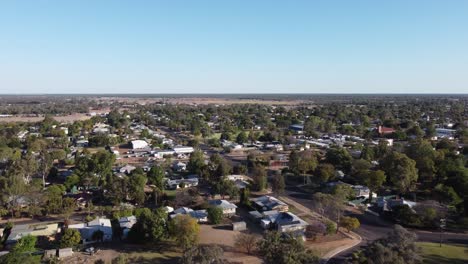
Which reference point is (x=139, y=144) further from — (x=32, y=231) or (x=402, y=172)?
(x=402, y=172)

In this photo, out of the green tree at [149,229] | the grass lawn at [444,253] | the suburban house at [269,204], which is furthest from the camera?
the suburban house at [269,204]

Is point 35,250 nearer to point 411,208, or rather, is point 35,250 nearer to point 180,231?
point 180,231

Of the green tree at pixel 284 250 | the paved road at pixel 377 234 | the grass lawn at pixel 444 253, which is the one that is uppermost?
the green tree at pixel 284 250

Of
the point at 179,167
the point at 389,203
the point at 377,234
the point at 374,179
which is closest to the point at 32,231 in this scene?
the point at 179,167

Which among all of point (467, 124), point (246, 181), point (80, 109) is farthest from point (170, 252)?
point (80, 109)

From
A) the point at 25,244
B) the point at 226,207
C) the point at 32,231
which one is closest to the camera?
the point at 25,244

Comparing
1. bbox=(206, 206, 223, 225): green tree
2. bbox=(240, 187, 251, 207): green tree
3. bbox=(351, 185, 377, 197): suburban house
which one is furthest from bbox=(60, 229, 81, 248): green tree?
bbox=(351, 185, 377, 197): suburban house

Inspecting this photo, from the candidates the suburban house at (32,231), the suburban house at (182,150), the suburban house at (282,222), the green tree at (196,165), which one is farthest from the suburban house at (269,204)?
the suburban house at (182,150)

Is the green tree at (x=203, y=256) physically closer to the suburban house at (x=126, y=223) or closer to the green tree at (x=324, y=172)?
the suburban house at (x=126, y=223)
